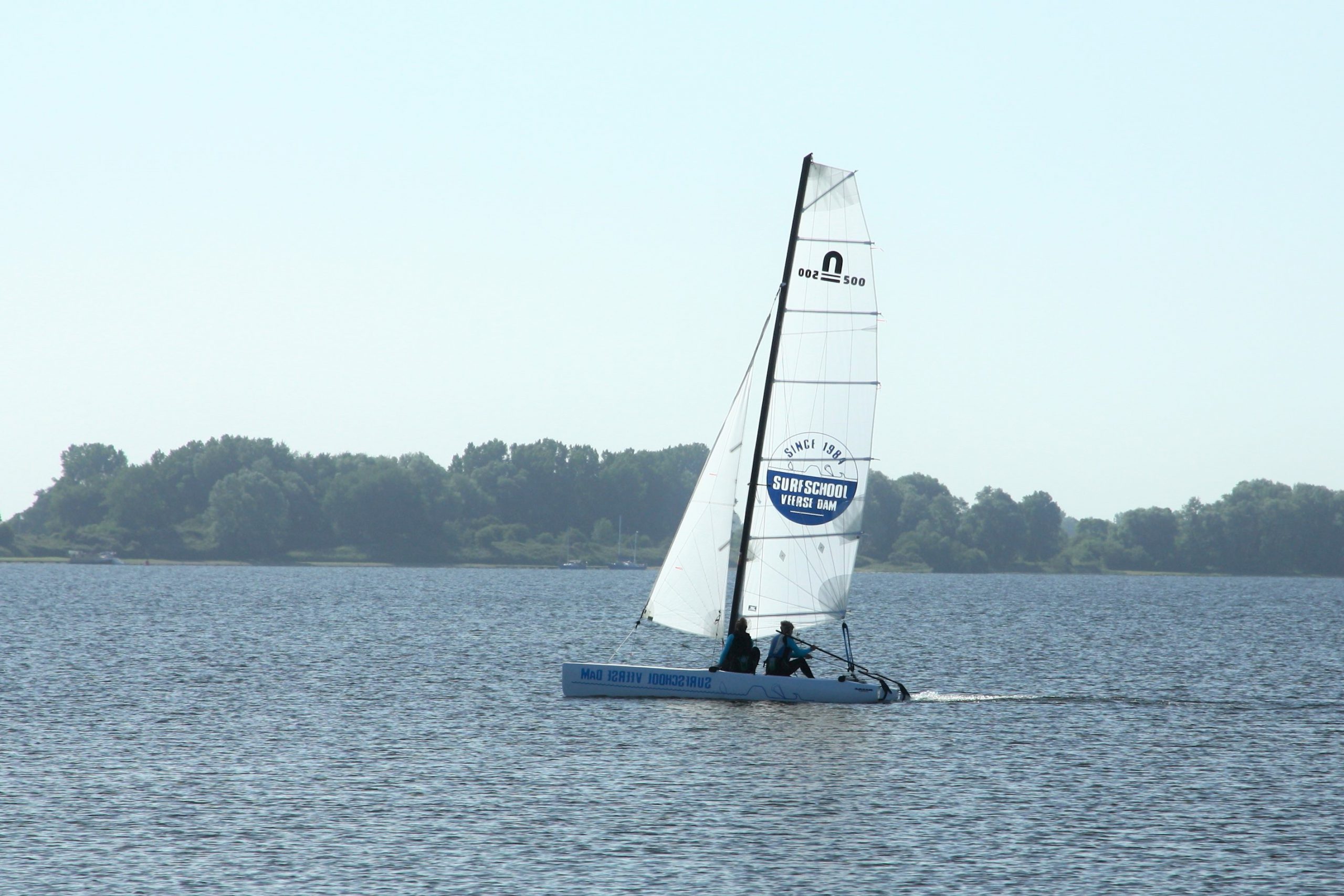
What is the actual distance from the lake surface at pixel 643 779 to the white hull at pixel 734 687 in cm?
61

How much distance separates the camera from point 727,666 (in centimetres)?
3741

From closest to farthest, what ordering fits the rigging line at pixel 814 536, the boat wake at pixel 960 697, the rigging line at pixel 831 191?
the rigging line at pixel 831 191 → the rigging line at pixel 814 536 → the boat wake at pixel 960 697

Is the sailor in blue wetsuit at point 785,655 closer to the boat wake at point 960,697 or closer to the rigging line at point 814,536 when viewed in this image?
the rigging line at point 814,536

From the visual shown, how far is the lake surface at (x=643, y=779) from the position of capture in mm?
22188

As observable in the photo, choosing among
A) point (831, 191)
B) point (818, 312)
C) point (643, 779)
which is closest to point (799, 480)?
point (818, 312)

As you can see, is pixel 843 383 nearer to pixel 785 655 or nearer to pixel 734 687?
pixel 785 655

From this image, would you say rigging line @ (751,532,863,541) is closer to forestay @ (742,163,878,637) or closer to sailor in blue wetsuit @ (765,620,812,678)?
forestay @ (742,163,878,637)

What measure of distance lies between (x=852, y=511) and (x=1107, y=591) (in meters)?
150

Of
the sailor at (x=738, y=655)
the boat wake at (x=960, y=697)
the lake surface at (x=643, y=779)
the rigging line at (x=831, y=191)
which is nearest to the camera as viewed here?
the lake surface at (x=643, y=779)

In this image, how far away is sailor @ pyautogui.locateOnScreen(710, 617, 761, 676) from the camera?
3731 cm

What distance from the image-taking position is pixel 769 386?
36938 mm

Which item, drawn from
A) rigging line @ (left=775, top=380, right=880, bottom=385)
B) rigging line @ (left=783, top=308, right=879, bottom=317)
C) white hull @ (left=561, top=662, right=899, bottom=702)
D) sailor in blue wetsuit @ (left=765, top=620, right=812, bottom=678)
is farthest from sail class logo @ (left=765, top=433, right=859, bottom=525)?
white hull @ (left=561, top=662, right=899, bottom=702)

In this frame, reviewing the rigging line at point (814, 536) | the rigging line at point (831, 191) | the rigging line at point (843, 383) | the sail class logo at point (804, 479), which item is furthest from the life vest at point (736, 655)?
the rigging line at point (831, 191)

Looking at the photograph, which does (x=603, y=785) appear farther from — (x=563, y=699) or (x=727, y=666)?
(x=563, y=699)
